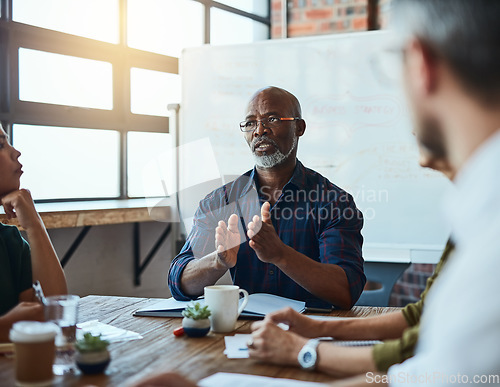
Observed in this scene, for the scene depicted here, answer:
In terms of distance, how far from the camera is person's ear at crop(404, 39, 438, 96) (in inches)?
22.7

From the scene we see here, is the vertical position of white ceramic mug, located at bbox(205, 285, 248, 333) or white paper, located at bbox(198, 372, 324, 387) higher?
white ceramic mug, located at bbox(205, 285, 248, 333)

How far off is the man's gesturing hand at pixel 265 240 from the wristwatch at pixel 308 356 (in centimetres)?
50

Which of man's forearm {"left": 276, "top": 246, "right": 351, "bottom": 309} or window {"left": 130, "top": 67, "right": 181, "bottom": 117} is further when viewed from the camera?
window {"left": 130, "top": 67, "right": 181, "bottom": 117}

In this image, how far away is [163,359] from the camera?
1.06m

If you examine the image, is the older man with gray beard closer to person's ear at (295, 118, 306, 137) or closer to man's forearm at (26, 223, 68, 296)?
person's ear at (295, 118, 306, 137)

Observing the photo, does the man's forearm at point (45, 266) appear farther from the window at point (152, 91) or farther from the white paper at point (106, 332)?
the window at point (152, 91)

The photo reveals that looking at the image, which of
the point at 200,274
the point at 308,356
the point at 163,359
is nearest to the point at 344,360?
the point at 308,356

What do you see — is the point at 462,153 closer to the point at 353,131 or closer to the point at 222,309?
the point at 222,309

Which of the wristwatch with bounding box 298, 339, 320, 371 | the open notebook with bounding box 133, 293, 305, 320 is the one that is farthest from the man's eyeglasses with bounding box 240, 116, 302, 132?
the wristwatch with bounding box 298, 339, 320, 371

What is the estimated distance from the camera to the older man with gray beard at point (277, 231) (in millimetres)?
1555

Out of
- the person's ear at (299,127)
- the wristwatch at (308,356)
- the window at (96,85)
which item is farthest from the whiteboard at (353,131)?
the wristwatch at (308,356)

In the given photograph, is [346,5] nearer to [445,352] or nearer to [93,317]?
[93,317]

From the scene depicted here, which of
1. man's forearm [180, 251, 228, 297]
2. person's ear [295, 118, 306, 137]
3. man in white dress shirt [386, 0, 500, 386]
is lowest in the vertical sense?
man's forearm [180, 251, 228, 297]

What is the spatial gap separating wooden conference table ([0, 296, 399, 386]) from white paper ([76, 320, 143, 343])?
25 mm
